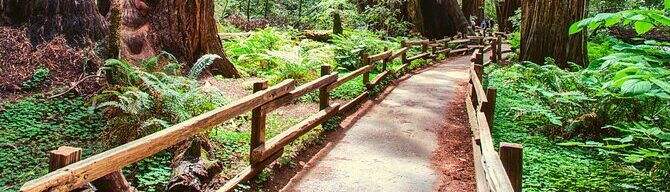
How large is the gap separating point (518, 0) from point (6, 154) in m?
33.5

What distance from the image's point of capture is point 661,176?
5.20 meters

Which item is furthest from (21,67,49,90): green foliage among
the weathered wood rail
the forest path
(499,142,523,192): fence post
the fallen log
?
(499,142,523,192): fence post

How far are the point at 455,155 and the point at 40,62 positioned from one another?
7.16m

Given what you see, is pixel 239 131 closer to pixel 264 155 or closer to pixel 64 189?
pixel 264 155

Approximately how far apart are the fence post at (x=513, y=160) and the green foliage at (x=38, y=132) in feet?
15.8

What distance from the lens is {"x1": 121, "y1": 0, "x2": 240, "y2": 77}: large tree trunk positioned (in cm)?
994

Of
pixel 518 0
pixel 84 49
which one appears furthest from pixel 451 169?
pixel 518 0

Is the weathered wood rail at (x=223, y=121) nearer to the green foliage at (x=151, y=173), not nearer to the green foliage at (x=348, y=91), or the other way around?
the green foliage at (x=348, y=91)

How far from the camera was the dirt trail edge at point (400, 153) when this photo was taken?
590 centimetres

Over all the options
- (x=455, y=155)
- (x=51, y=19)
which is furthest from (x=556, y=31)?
(x=51, y=19)

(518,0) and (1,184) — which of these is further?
(518,0)

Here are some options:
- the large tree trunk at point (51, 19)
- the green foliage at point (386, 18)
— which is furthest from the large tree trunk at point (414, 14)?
the large tree trunk at point (51, 19)

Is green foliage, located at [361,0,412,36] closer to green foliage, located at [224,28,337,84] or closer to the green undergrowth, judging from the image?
green foliage, located at [224,28,337,84]

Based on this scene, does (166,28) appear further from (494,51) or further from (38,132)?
(494,51)
